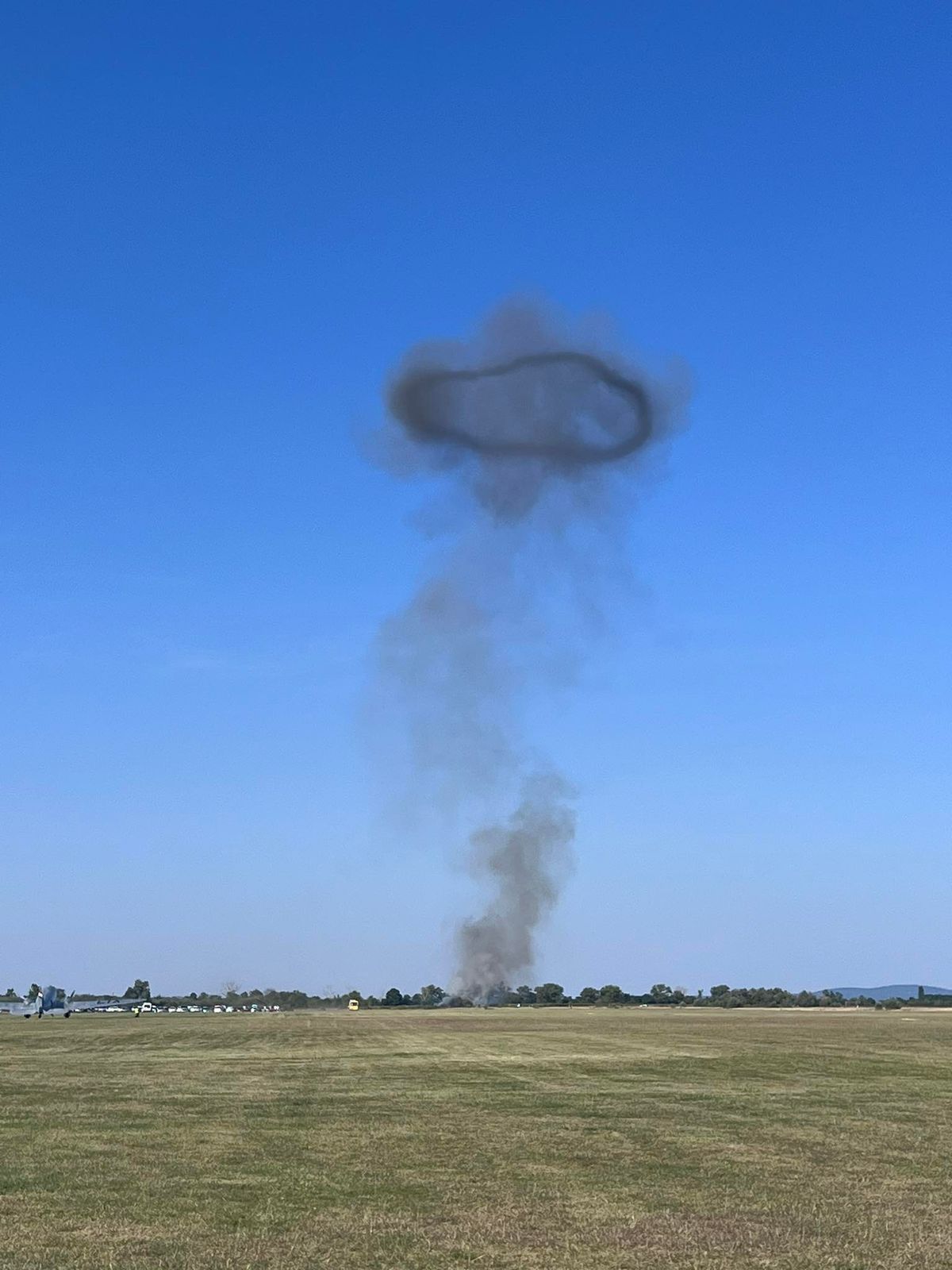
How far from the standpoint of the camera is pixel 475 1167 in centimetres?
2212

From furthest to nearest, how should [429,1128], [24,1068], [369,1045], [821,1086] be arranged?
[369,1045], [24,1068], [821,1086], [429,1128]

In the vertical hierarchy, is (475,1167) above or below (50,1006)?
below

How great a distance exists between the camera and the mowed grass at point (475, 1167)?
51.4ft

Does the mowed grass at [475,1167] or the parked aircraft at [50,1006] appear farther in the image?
the parked aircraft at [50,1006]

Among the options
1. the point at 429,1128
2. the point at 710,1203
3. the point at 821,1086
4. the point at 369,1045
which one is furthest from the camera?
the point at 369,1045

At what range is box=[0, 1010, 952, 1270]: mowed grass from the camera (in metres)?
15.7

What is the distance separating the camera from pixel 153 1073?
148 feet

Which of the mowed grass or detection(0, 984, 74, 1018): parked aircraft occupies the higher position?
detection(0, 984, 74, 1018): parked aircraft

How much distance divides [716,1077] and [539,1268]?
30.3 m

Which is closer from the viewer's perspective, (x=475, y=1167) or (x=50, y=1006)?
(x=475, y=1167)

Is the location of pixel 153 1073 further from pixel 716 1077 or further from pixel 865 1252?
pixel 865 1252

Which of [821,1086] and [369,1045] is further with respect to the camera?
[369,1045]

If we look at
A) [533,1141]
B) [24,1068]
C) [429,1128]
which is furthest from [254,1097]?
[24,1068]

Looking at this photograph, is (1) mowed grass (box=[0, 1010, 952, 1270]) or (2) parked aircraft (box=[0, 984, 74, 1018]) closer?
(1) mowed grass (box=[0, 1010, 952, 1270])
